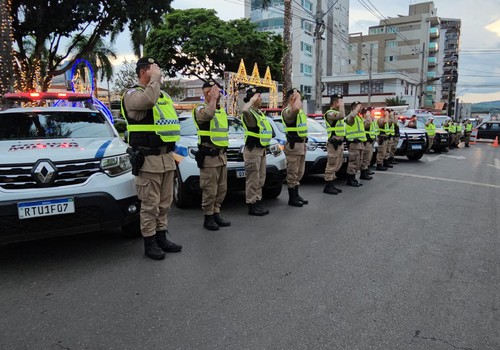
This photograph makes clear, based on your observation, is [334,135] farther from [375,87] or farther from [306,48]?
[375,87]

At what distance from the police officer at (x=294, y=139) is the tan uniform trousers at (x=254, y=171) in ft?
2.44

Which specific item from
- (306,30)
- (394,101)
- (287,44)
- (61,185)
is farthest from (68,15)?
(394,101)

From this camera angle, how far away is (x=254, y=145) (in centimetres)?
548

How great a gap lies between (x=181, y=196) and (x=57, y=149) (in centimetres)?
242

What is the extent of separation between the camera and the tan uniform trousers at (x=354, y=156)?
26.2ft

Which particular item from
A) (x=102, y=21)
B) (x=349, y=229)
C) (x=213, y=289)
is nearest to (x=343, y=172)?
(x=349, y=229)

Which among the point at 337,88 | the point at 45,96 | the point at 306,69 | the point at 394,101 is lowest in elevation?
the point at 45,96

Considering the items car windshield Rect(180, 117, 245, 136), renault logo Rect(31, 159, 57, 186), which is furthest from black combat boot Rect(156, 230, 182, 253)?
car windshield Rect(180, 117, 245, 136)

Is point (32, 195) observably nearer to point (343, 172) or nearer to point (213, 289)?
point (213, 289)

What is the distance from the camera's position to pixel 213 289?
10.6 feet

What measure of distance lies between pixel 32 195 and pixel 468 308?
145 inches

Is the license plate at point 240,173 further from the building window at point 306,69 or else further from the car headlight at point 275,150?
the building window at point 306,69

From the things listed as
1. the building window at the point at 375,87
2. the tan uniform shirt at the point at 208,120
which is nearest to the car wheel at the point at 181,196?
the tan uniform shirt at the point at 208,120

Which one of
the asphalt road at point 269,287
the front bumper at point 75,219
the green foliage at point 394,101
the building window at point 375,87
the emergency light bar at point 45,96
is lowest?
the asphalt road at point 269,287
